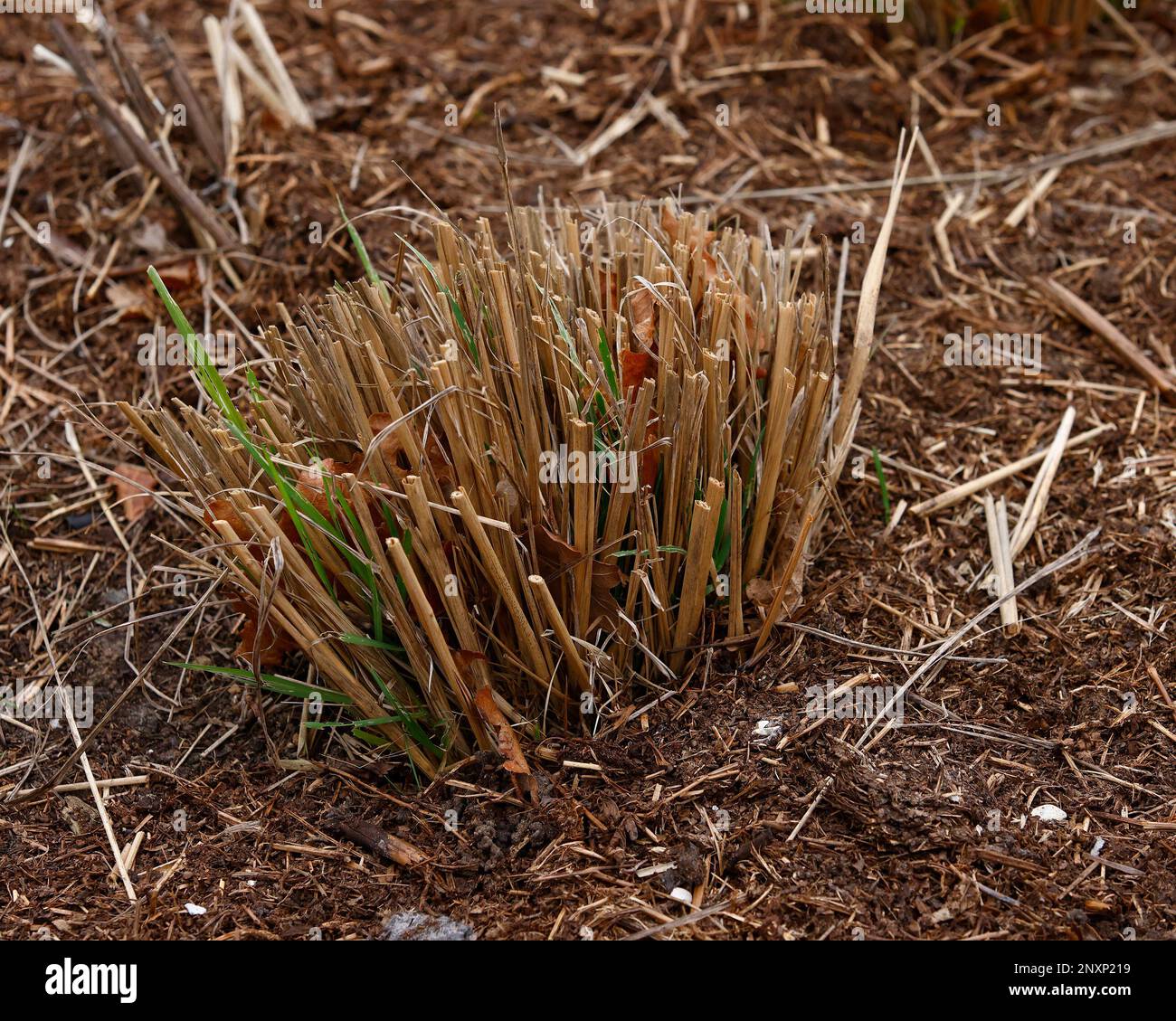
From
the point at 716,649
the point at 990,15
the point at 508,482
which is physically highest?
the point at 990,15

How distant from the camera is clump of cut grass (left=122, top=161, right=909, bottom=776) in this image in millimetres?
1979

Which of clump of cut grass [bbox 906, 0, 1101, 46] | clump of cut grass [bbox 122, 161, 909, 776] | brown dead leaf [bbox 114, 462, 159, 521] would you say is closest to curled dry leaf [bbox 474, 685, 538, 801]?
clump of cut grass [bbox 122, 161, 909, 776]

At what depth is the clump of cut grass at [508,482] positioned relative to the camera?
1.98 meters

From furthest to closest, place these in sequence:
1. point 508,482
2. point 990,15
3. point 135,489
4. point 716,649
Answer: point 990,15 < point 135,489 < point 716,649 < point 508,482

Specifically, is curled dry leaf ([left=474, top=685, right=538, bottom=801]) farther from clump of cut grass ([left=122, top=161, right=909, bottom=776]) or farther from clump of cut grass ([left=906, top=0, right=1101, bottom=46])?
clump of cut grass ([left=906, top=0, right=1101, bottom=46])

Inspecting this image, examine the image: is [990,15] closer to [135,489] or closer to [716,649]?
[716,649]

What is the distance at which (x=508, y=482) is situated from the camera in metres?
2.03

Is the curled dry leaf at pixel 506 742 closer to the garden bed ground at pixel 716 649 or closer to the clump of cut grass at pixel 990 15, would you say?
the garden bed ground at pixel 716 649

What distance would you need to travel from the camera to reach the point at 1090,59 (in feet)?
12.5

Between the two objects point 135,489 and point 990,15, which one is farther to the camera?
point 990,15

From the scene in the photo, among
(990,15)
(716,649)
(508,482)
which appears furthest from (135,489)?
(990,15)

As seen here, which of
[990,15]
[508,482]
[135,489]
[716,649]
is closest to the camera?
[508,482]

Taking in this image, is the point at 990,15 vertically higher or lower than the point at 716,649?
higher
